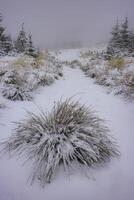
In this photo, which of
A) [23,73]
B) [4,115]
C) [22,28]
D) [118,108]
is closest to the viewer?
[4,115]

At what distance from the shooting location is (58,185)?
1.71m

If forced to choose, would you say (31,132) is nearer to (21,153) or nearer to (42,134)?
(42,134)

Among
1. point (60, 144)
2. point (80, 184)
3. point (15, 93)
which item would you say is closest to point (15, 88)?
point (15, 93)

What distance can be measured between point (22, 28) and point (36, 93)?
15.4 metres

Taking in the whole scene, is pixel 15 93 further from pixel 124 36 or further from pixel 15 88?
pixel 124 36

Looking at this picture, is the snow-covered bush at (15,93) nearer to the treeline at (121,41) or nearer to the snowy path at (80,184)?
the snowy path at (80,184)

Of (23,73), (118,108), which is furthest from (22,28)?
(118,108)

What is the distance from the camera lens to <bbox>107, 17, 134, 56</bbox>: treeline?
14970 mm

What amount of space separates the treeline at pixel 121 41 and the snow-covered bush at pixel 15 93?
11898 mm

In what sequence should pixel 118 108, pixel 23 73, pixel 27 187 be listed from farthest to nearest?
1. pixel 23 73
2. pixel 118 108
3. pixel 27 187

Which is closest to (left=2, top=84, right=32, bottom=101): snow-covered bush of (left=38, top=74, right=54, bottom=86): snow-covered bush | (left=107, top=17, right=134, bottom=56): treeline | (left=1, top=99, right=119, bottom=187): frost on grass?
(left=38, top=74, right=54, bottom=86): snow-covered bush

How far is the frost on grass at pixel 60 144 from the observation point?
5.92 ft

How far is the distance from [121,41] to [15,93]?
1385 cm

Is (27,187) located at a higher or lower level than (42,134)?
lower
